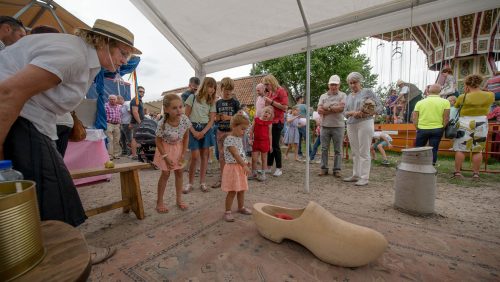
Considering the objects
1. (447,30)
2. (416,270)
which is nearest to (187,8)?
(416,270)

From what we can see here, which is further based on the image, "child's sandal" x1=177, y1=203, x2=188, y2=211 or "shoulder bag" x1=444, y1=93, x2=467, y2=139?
"shoulder bag" x1=444, y1=93, x2=467, y2=139

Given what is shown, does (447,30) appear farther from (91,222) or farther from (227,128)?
(91,222)

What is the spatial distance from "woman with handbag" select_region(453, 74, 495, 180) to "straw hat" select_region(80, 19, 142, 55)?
19.4ft

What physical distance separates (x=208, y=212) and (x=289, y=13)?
2948mm

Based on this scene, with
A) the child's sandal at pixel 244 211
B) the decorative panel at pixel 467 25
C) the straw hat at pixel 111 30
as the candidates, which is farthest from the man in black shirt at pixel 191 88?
the decorative panel at pixel 467 25

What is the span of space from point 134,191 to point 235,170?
1.22 metres

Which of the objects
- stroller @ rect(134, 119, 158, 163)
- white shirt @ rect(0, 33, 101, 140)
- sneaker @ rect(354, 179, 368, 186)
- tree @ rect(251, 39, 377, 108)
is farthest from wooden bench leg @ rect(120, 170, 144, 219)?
tree @ rect(251, 39, 377, 108)

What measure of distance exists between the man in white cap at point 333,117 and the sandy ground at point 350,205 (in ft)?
1.66

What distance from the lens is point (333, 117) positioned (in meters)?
4.80

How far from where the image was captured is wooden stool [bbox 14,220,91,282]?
0.45 meters

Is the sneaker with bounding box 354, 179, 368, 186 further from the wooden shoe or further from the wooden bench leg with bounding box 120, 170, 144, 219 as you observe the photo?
the wooden bench leg with bounding box 120, 170, 144, 219

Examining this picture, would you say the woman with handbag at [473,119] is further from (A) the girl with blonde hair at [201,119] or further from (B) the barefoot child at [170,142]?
(B) the barefoot child at [170,142]

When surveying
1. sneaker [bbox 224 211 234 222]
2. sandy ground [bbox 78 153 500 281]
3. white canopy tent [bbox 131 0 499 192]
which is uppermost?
white canopy tent [bbox 131 0 499 192]

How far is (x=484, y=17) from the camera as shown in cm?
1473
